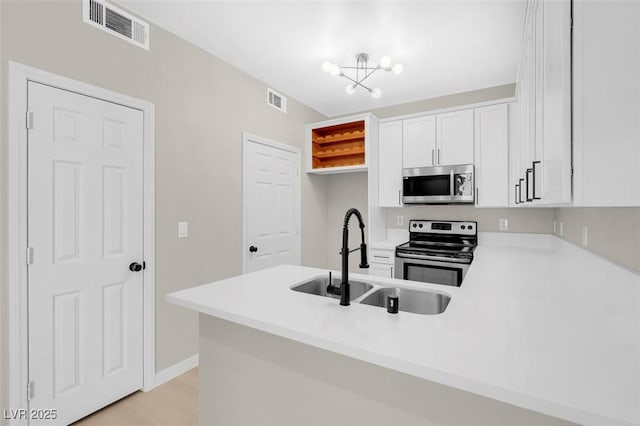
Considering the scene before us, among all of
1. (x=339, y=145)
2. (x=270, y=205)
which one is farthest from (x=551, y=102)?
(x=339, y=145)

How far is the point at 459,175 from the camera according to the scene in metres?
3.21

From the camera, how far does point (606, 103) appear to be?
78 cm

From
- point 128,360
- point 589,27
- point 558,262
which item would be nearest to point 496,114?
point 558,262

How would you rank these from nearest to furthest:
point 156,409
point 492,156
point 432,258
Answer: point 156,409 < point 432,258 < point 492,156

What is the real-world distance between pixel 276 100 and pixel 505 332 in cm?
330

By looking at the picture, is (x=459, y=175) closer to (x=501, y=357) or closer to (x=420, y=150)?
(x=420, y=150)

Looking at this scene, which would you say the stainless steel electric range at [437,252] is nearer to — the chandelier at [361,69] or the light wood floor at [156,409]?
the chandelier at [361,69]

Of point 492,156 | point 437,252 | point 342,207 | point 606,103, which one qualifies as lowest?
point 437,252

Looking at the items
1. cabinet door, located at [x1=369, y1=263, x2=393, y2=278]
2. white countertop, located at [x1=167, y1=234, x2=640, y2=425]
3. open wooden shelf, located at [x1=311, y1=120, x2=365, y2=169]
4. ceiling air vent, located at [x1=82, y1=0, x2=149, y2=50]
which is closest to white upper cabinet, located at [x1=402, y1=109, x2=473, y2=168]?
open wooden shelf, located at [x1=311, y1=120, x2=365, y2=169]

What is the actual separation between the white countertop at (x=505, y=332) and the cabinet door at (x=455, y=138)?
1750mm

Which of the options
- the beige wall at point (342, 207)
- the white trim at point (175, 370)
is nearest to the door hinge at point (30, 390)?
the white trim at point (175, 370)

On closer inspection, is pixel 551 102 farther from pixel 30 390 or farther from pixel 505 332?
pixel 30 390

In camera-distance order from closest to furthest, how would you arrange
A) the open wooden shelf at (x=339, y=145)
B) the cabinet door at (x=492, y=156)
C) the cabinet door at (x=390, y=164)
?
the cabinet door at (x=492, y=156)
the cabinet door at (x=390, y=164)
the open wooden shelf at (x=339, y=145)

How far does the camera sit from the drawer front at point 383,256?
3.34m
